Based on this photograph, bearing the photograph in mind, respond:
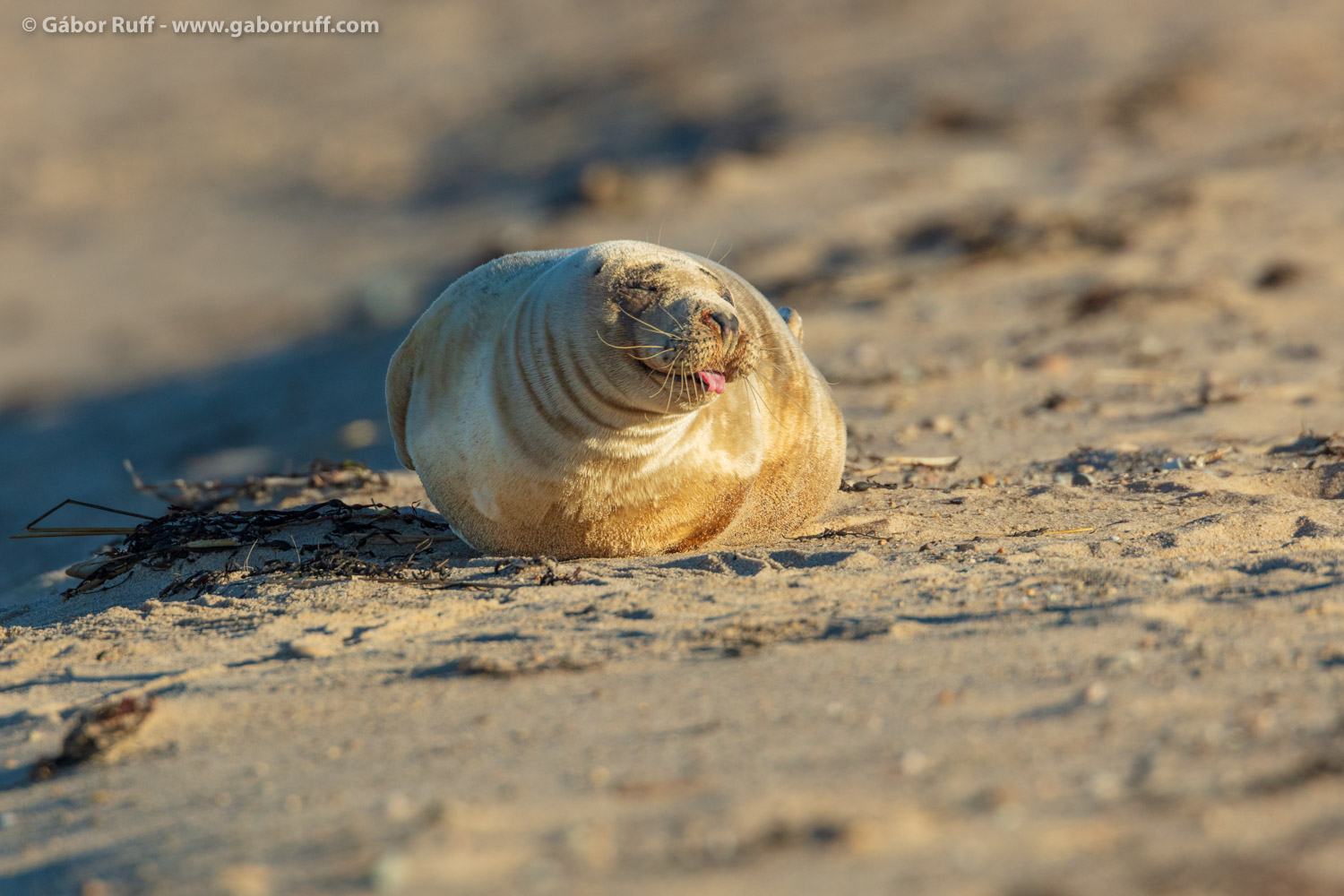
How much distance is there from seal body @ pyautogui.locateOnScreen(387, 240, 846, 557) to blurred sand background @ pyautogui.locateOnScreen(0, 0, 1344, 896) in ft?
0.92

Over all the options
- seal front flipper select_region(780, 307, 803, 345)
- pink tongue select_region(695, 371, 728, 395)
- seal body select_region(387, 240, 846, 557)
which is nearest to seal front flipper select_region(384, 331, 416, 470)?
seal body select_region(387, 240, 846, 557)

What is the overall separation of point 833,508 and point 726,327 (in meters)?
1.63

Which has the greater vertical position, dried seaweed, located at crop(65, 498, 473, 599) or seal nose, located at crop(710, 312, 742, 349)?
seal nose, located at crop(710, 312, 742, 349)

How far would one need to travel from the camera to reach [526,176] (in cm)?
1697

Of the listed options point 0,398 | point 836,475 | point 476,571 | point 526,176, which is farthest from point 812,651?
point 526,176

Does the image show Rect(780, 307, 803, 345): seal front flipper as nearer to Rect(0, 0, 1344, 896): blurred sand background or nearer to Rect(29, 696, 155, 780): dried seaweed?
Rect(0, 0, 1344, 896): blurred sand background

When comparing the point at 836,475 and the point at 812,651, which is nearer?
the point at 812,651

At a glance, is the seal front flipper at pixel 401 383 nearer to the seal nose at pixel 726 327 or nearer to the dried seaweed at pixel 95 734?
the seal nose at pixel 726 327

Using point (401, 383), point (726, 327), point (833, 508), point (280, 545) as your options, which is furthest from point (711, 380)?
point (280, 545)

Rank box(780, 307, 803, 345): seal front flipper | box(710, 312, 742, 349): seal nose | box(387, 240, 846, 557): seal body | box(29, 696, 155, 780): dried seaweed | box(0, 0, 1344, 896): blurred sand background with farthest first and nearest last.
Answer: box(780, 307, 803, 345): seal front flipper → box(387, 240, 846, 557): seal body → box(710, 312, 742, 349): seal nose → box(29, 696, 155, 780): dried seaweed → box(0, 0, 1344, 896): blurred sand background

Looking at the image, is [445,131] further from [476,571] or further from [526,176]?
[476,571]

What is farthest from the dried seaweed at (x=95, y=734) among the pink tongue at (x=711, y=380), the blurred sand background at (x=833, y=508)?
the pink tongue at (x=711, y=380)

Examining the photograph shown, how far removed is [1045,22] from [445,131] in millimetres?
8777

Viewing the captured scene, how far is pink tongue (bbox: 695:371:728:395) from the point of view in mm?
4176
